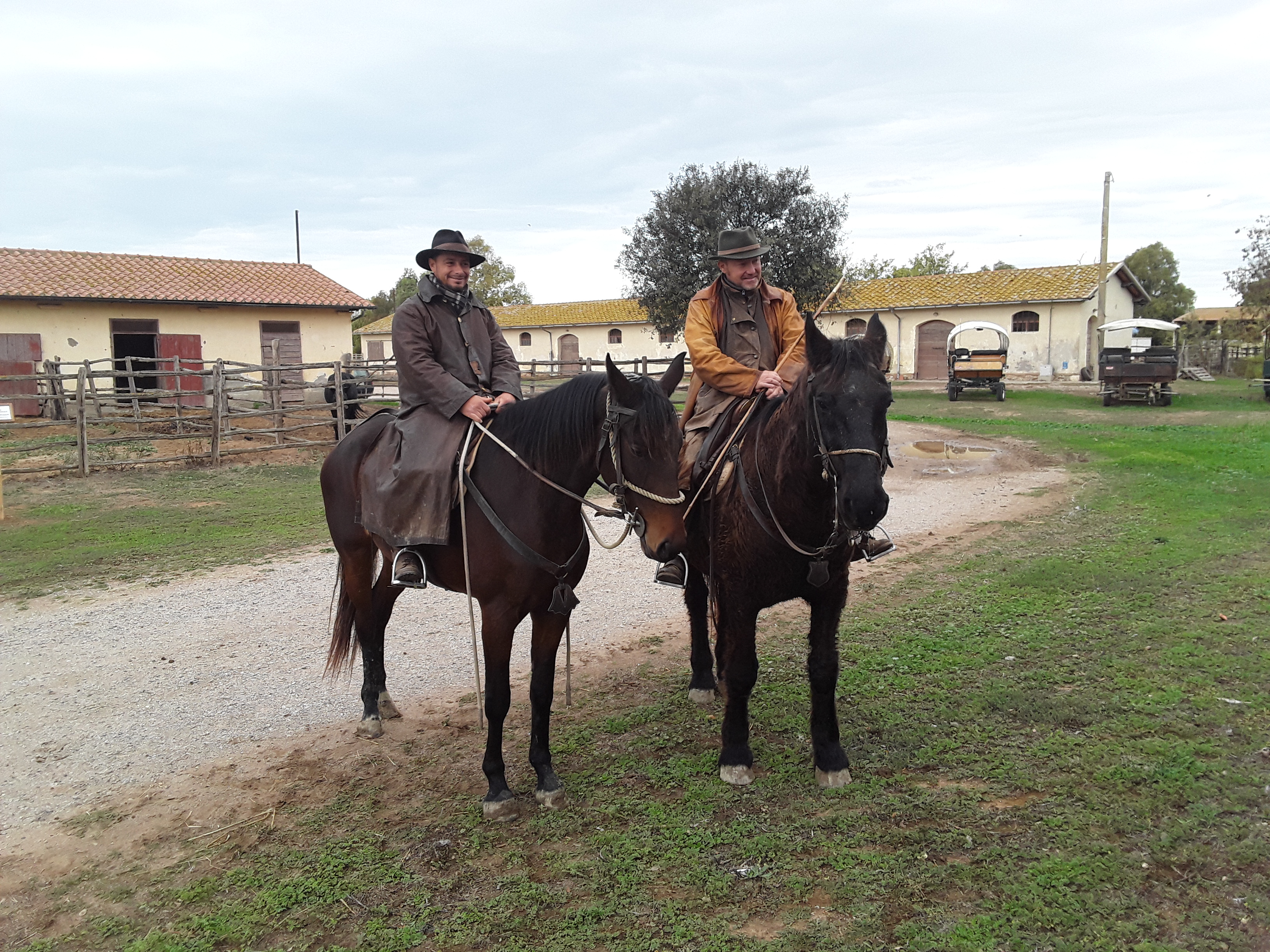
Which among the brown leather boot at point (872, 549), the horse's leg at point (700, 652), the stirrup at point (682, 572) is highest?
the brown leather boot at point (872, 549)

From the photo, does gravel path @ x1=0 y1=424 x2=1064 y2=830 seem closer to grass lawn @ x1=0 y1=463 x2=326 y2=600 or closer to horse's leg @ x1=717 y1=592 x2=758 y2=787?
grass lawn @ x1=0 y1=463 x2=326 y2=600

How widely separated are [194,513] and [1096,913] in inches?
425

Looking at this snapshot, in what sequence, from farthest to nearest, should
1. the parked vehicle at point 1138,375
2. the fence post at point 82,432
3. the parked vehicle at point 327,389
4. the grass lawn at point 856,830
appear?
the parked vehicle at point 1138,375
the parked vehicle at point 327,389
the fence post at point 82,432
the grass lawn at point 856,830

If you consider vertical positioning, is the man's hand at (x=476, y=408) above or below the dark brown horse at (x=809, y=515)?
above

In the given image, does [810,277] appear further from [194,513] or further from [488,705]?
[488,705]

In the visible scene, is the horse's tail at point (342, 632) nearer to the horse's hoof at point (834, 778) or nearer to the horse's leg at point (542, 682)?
the horse's leg at point (542, 682)

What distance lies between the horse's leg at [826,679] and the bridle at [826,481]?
0.55ft

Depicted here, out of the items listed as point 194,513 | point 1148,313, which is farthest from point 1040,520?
point 1148,313

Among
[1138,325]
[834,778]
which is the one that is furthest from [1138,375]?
[834,778]

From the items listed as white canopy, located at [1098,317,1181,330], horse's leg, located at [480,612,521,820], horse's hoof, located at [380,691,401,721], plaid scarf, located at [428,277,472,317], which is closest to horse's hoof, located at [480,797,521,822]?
horse's leg, located at [480,612,521,820]

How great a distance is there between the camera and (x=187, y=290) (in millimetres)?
24828

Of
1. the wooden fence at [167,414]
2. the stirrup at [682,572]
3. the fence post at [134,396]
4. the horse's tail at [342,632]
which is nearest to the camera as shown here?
the stirrup at [682,572]

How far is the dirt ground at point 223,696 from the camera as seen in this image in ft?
12.0

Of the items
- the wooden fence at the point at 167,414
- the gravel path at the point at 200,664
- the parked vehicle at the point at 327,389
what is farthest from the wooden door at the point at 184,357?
the gravel path at the point at 200,664
